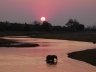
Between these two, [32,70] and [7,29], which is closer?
[32,70]

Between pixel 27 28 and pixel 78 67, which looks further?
pixel 27 28

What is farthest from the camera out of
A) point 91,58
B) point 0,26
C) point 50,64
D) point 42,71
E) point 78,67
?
point 0,26

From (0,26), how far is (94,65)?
14995 cm

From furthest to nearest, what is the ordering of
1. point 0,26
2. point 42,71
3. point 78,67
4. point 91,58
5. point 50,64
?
1. point 0,26
2. point 91,58
3. point 50,64
4. point 78,67
5. point 42,71

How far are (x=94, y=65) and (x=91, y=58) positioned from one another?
636cm

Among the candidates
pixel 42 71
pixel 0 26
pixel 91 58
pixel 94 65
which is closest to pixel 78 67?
pixel 94 65

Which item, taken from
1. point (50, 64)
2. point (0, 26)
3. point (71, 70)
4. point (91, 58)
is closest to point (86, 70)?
point (71, 70)

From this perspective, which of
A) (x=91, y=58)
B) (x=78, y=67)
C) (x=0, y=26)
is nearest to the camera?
(x=78, y=67)

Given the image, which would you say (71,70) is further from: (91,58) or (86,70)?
(91,58)

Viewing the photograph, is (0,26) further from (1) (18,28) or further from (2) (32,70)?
(2) (32,70)

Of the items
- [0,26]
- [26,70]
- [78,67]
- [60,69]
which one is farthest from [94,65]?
[0,26]

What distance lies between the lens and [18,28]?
199m

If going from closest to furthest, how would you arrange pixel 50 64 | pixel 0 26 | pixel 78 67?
1. pixel 78 67
2. pixel 50 64
3. pixel 0 26

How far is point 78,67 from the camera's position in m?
38.2
